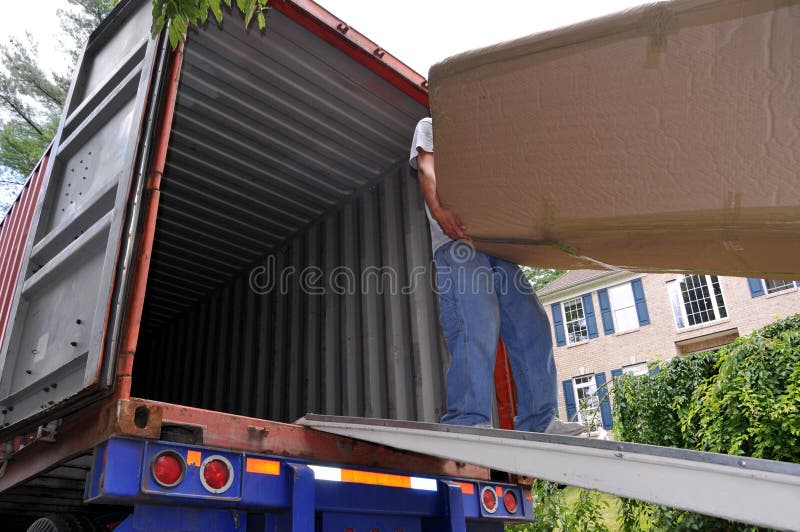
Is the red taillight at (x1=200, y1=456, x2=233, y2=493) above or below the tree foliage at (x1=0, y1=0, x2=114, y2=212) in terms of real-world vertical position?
below

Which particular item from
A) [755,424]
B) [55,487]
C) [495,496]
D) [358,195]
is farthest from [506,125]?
[755,424]

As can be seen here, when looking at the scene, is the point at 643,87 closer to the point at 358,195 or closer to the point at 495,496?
the point at 495,496

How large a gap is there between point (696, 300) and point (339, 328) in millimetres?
16228

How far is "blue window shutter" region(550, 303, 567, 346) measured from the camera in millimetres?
21281

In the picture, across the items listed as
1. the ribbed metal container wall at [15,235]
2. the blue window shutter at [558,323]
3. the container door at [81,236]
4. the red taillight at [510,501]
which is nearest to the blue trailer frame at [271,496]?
the red taillight at [510,501]

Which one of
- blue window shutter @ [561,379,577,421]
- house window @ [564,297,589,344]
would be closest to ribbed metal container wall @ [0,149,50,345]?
blue window shutter @ [561,379,577,421]

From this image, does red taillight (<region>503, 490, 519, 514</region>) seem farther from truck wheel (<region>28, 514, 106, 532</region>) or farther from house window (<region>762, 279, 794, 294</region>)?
house window (<region>762, 279, 794, 294</region>)

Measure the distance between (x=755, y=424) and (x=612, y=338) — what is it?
1370 cm

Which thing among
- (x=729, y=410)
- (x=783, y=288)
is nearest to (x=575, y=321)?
(x=783, y=288)

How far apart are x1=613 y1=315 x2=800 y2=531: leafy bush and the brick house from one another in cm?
857

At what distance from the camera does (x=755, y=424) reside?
649cm

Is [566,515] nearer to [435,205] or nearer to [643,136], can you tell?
[435,205]

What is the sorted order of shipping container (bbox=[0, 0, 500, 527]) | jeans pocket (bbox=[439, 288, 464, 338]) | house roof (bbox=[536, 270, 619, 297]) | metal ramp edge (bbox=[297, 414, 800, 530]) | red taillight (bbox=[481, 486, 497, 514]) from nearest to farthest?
metal ramp edge (bbox=[297, 414, 800, 530]) → shipping container (bbox=[0, 0, 500, 527]) → jeans pocket (bbox=[439, 288, 464, 338]) → red taillight (bbox=[481, 486, 497, 514]) → house roof (bbox=[536, 270, 619, 297])

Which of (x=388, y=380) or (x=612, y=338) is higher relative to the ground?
(x=612, y=338)
